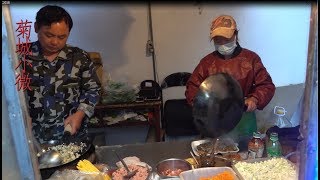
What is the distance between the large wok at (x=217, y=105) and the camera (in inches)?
55.2

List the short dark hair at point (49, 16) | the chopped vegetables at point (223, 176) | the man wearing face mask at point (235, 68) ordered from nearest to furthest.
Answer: the chopped vegetables at point (223, 176) → the short dark hair at point (49, 16) → the man wearing face mask at point (235, 68)

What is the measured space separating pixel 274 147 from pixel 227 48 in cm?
97

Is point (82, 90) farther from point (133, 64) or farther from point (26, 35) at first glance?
point (133, 64)

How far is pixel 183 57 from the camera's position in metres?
4.43

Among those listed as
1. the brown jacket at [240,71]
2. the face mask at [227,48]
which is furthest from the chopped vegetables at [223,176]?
the face mask at [227,48]

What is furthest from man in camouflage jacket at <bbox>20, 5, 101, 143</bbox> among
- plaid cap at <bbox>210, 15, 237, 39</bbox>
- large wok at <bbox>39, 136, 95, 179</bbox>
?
plaid cap at <bbox>210, 15, 237, 39</bbox>

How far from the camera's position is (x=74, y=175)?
5.56ft

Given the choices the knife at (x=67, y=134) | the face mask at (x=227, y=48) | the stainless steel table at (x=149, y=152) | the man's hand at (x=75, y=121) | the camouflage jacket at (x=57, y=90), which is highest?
the face mask at (x=227, y=48)

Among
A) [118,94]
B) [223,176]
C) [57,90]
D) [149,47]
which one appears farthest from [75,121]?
[149,47]

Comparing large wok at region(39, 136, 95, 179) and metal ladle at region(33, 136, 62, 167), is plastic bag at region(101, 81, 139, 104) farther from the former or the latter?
metal ladle at region(33, 136, 62, 167)

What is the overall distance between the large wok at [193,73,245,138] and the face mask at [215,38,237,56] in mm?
1147

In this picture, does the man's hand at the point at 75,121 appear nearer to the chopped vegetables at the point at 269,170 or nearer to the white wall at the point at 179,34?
the chopped vegetables at the point at 269,170

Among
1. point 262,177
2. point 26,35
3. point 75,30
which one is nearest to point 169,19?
point 75,30

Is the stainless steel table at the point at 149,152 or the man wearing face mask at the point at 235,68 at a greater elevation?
the man wearing face mask at the point at 235,68
